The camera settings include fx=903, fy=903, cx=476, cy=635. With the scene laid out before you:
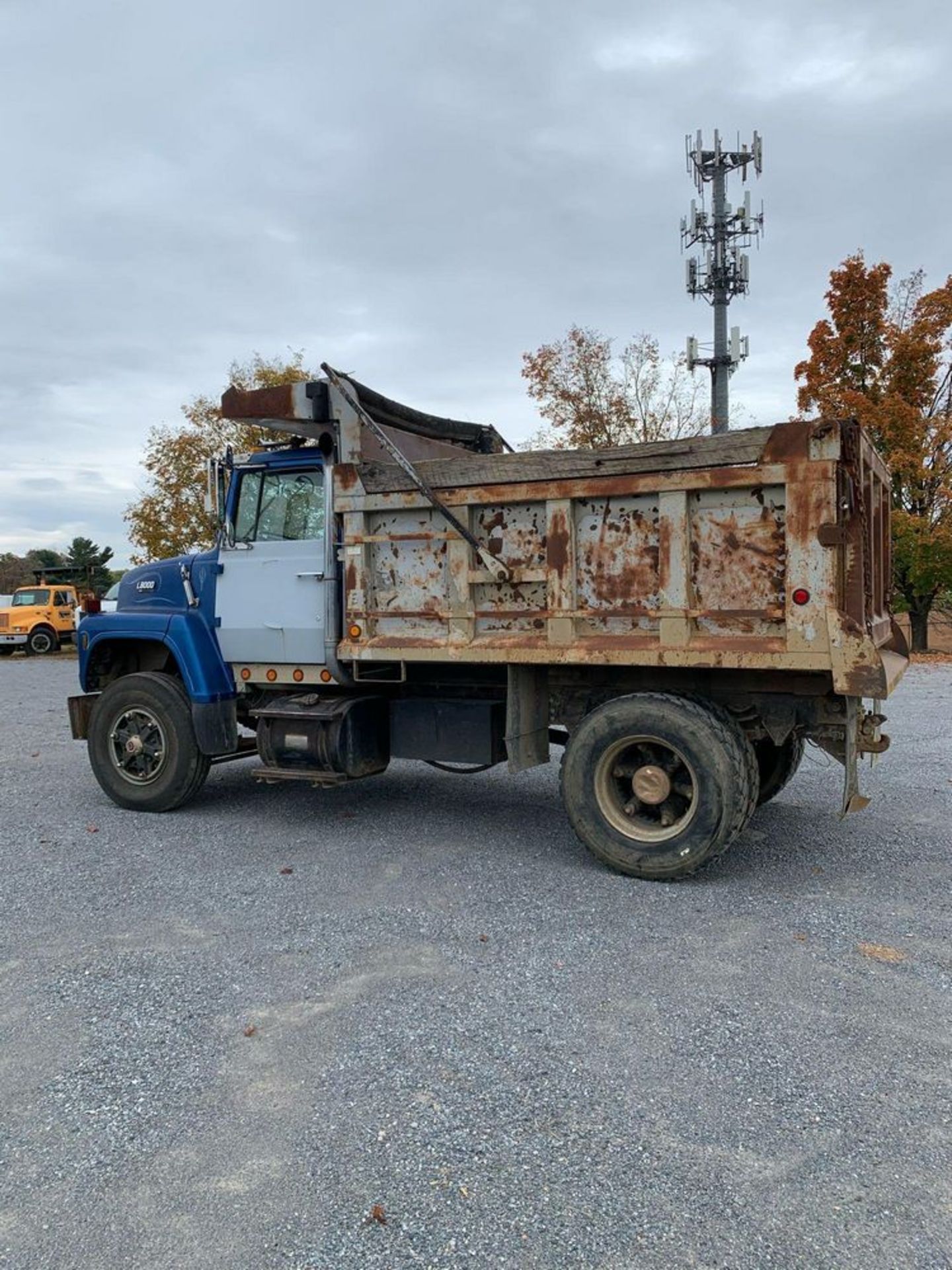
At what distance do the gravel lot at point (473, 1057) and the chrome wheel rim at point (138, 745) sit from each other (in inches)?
45.2

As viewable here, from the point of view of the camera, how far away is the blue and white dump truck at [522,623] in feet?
15.8

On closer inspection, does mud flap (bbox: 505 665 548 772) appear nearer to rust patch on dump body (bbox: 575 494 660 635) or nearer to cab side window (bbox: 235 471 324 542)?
rust patch on dump body (bbox: 575 494 660 635)

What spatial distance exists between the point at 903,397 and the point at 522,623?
16.6 m

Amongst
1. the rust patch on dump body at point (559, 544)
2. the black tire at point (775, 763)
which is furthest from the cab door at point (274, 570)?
the black tire at point (775, 763)

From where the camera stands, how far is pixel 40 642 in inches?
1128

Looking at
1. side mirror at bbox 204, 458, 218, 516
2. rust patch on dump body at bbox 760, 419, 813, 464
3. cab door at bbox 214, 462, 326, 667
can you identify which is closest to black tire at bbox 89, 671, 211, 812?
cab door at bbox 214, 462, 326, 667

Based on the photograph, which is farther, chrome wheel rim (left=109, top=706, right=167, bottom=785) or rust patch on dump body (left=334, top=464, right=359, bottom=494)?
chrome wheel rim (left=109, top=706, right=167, bottom=785)

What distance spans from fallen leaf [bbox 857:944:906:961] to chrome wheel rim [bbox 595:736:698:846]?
117cm

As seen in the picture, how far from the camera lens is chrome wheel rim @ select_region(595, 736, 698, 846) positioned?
5.17 metres

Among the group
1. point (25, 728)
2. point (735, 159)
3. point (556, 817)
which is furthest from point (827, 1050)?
point (735, 159)

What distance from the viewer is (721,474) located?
4816 mm

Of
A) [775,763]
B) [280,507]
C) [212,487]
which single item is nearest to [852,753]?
[775,763]

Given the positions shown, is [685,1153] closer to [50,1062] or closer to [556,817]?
[50,1062]

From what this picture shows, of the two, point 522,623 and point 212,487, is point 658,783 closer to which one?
point 522,623
